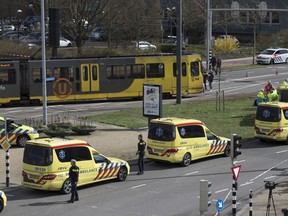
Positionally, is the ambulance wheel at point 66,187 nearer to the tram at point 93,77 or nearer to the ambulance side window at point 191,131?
the ambulance side window at point 191,131

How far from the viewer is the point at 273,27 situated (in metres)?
93.8

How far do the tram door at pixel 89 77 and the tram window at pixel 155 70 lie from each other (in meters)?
3.77

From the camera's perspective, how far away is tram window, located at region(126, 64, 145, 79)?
156ft

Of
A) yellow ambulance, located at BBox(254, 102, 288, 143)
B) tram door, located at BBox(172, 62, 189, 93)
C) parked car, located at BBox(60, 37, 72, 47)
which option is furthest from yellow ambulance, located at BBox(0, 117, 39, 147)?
parked car, located at BBox(60, 37, 72, 47)

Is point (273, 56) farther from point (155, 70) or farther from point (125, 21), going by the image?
point (155, 70)

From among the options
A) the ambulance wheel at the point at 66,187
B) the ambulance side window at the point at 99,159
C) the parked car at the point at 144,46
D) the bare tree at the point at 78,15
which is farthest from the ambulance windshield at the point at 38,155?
the parked car at the point at 144,46

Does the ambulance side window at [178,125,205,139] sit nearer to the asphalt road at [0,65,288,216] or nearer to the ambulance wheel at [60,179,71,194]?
the asphalt road at [0,65,288,216]

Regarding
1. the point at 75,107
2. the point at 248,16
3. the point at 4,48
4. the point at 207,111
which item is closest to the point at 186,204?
the point at 207,111

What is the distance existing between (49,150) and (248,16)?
230ft

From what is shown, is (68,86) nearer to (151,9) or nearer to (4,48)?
(4,48)

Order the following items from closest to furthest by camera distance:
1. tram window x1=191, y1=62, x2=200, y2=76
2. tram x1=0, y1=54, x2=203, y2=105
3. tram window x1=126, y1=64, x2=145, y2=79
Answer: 1. tram x1=0, y1=54, x2=203, y2=105
2. tram window x1=126, y1=64, x2=145, y2=79
3. tram window x1=191, y1=62, x2=200, y2=76

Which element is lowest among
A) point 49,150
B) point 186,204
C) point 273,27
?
point 186,204

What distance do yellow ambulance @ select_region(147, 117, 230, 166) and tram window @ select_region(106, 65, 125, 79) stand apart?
19779 mm

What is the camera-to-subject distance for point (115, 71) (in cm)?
4725
